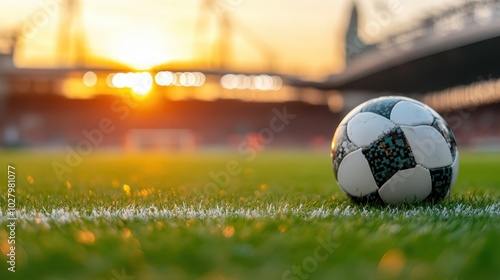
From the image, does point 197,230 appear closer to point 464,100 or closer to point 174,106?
point 464,100

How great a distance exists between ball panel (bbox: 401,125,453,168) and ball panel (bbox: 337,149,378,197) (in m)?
0.33

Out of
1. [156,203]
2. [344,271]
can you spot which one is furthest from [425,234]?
[156,203]

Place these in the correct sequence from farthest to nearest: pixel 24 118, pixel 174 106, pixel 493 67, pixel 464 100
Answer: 1. pixel 174 106
2. pixel 24 118
3. pixel 464 100
4. pixel 493 67

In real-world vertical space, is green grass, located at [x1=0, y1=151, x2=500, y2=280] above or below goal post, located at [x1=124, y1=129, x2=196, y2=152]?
above

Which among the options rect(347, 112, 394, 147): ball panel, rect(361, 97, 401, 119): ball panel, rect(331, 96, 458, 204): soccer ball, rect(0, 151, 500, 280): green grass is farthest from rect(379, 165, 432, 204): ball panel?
rect(361, 97, 401, 119): ball panel

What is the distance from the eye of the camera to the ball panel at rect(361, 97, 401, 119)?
12.8ft

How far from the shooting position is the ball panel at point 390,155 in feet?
12.2

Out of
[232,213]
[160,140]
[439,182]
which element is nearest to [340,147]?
[439,182]

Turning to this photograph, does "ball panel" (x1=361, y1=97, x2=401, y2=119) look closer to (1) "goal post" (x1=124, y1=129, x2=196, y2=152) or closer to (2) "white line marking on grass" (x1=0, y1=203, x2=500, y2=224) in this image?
(2) "white line marking on grass" (x1=0, y1=203, x2=500, y2=224)

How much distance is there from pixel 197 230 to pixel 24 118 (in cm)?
5633

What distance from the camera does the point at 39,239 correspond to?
240cm

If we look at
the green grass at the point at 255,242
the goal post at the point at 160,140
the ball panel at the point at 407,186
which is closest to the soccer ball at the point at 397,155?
the ball panel at the point at 407,186

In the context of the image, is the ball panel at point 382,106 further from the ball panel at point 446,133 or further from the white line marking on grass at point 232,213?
the white line marking on grass at point 232,213

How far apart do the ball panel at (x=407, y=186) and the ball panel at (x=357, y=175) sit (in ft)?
0.31
